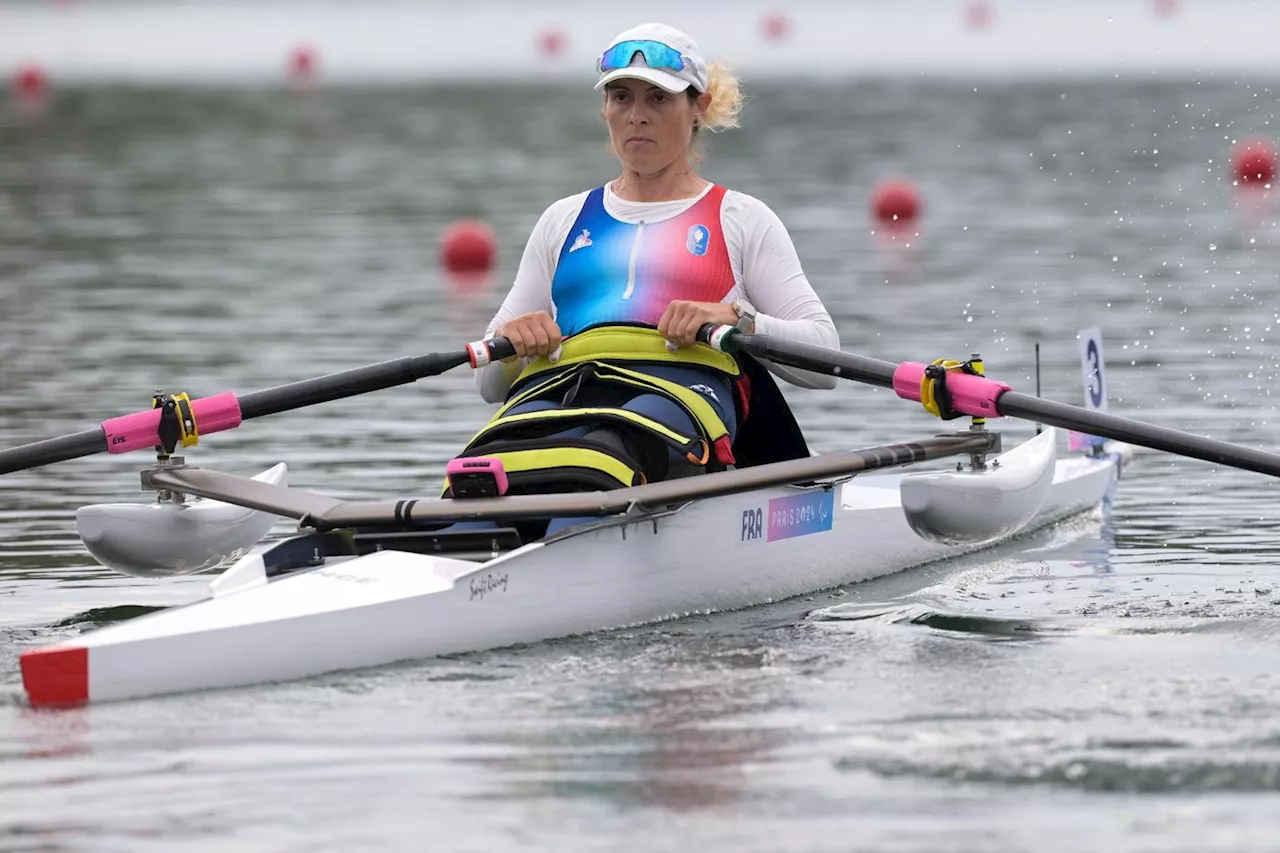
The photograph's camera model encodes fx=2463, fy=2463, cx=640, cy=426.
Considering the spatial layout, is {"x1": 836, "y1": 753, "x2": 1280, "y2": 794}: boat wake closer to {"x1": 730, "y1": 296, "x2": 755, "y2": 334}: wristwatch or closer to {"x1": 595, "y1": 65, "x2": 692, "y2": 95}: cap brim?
{"x1": 730, "y1": 296, "x2": 755, "y2": 334}: wristwatch

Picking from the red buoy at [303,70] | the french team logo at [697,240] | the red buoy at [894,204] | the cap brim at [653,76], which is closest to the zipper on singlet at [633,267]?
the french team logo at [697,240]

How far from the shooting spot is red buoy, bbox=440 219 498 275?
19109 mm

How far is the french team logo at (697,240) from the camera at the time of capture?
775cm

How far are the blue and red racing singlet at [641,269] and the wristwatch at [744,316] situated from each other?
14 centimetres

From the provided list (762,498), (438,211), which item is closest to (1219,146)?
(438,211)

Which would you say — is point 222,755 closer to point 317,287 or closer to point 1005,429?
point 1005,429

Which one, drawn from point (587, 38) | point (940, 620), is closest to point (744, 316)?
point (940, 620)

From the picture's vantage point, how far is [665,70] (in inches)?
303

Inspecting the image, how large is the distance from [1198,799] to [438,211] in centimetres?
1894

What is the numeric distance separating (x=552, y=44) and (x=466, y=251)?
46264 mm

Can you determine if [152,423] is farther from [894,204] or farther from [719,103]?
[894,204]

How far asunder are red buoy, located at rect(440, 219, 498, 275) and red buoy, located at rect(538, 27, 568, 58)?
45.0 m

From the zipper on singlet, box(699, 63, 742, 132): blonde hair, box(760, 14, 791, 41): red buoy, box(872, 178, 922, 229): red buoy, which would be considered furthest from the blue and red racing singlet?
box(760, 14, 791, 41): red buoy

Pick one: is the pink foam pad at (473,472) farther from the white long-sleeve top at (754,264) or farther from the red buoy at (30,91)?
the red buoy at (30,91)
